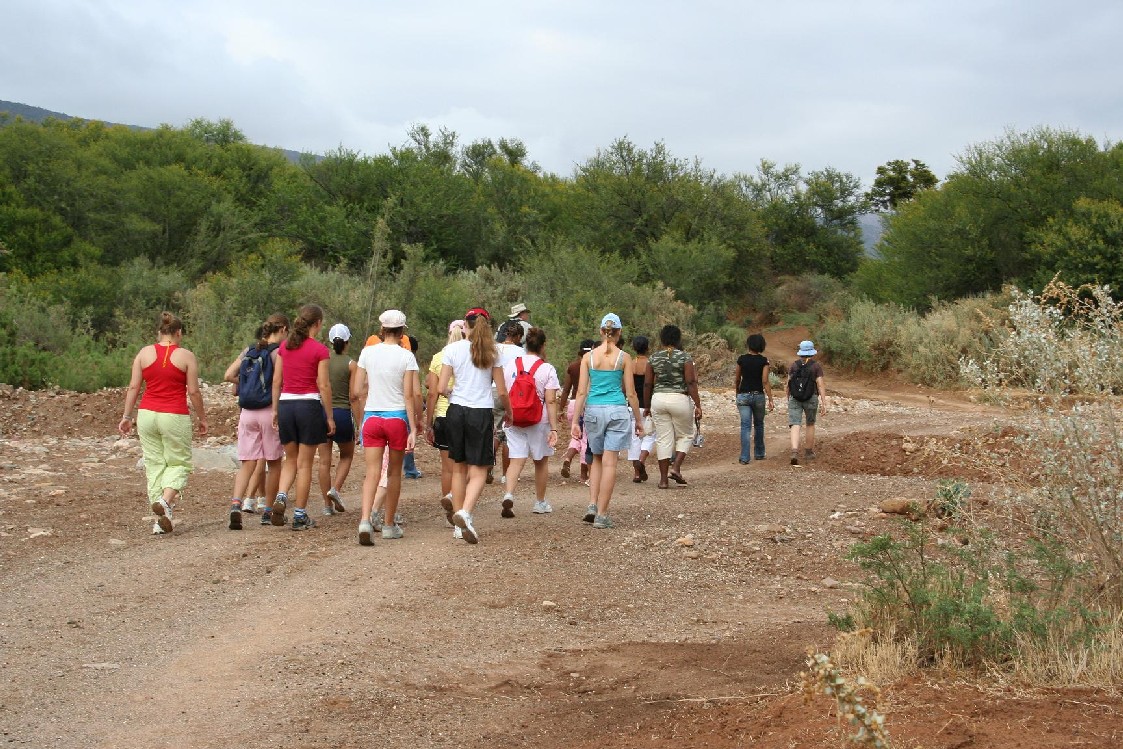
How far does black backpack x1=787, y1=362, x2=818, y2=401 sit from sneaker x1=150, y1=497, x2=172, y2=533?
8226mm

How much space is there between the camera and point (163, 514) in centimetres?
978

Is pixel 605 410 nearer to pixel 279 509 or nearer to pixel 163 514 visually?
pixel 279 509

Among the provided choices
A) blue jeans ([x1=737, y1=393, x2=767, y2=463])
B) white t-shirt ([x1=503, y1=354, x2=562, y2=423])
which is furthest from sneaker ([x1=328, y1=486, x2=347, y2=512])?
blue jeans ([x1=737, y1=393, x2=767, y2=463])

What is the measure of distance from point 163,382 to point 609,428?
3.98 meters

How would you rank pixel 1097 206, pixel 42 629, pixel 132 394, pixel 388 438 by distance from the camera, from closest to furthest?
pixel 42 629, pixel 388 438, pixel 132 394, pixel 1097 206

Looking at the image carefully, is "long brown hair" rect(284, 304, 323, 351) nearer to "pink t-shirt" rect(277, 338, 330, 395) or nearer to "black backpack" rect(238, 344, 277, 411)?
"pink t-shirt" rect(277, 338, 330, 395)

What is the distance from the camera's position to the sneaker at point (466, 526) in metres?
9.05

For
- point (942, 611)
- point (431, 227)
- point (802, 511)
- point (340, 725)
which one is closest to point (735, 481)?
point (802, 511)

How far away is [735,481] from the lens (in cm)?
1352

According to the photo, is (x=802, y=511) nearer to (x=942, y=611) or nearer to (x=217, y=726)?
(x=942, y=611)

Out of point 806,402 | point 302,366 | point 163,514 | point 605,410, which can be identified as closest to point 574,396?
point 605,410

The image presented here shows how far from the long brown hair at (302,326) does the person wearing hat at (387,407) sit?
2.44 ft

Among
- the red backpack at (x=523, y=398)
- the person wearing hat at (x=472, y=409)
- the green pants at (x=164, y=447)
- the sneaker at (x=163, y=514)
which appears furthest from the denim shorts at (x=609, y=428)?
the sneaker at (x=163, y=514)

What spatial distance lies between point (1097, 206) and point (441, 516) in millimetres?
25863
